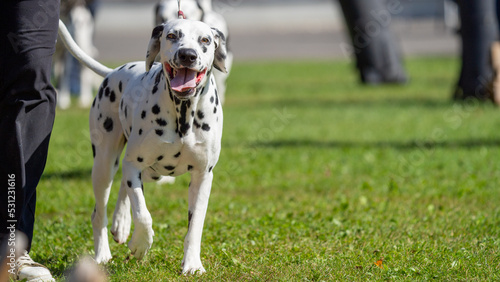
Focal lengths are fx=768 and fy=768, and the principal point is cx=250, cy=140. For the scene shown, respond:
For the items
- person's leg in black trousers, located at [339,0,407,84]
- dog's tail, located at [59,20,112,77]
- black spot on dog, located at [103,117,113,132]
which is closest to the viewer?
black spot on dog, located at [103,117,113,132]

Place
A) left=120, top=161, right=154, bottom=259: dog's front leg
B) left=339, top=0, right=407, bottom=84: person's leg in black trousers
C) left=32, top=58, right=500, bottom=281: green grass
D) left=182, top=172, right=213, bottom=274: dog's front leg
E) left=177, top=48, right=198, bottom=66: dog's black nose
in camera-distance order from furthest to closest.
Answer: 1. left=339, top=0, right=407, bottom=84: person's leg in black trousers
2. left=32, top=58, right=500, bottom=281: green grass
3. left=182, top=172, right=213, bottom=274: dog's front leg
4. left=120, top=161, right=154, bottom=259: dog's front leg
5. left=177, top=48, right=198, bottom=66: dog's black nose

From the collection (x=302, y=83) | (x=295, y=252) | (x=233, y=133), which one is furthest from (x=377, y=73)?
(x=295, y=252)

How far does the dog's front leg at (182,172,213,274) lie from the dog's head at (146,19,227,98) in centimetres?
64

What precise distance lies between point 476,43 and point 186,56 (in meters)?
10.4

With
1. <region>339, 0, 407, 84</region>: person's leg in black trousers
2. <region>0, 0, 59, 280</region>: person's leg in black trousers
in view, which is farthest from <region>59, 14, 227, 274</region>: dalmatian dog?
<region>339, 0, 407, 84</region>: person's leg in black trousers

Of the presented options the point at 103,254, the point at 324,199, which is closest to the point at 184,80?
the point at 103,254

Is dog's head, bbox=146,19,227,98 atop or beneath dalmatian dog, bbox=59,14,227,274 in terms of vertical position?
atop

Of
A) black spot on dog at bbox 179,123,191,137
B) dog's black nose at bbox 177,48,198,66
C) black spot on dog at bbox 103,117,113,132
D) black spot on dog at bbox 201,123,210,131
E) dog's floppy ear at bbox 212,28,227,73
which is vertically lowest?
black spot on dog at bbox 103,117,113,132

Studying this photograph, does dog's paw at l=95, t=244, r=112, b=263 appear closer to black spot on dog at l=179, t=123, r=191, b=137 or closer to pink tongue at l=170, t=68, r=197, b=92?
black spot on dog at l=179, t=123, r=191, b=137

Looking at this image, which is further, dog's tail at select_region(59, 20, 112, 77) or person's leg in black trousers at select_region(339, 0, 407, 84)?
person's leg in black trousers at select_region(339, 0, 407, 84)

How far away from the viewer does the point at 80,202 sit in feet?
23.1

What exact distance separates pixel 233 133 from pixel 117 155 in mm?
6011

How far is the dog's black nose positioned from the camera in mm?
4160

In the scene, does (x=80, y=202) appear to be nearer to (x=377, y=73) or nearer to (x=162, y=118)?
(x=162, y=118)
